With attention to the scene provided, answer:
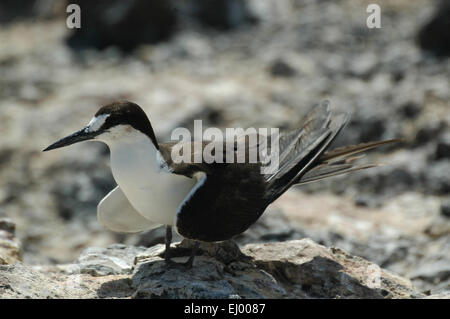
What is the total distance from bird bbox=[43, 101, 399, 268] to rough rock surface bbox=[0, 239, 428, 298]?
0.22m

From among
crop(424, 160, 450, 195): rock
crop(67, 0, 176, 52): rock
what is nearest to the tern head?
crop(424, 160, 450, 195): rock

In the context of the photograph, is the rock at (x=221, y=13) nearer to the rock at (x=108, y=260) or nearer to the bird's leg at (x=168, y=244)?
the rock at (x=108, y=260)

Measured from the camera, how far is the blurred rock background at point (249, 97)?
9.35 metres

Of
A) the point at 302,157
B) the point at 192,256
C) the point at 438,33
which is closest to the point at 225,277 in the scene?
the point at 192,256

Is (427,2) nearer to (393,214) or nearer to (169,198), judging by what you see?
(393,214)

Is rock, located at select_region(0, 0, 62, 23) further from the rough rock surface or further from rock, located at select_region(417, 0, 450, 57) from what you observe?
the rough rock surface

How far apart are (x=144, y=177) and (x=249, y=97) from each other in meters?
7.15

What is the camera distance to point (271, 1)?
15.7 metres

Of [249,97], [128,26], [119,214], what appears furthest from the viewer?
[128,26]

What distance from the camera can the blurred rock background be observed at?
9.35 meters

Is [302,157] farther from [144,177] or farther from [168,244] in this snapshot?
[144,177]

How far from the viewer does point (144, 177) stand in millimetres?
5254

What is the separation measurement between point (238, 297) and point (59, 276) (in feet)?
4.67
